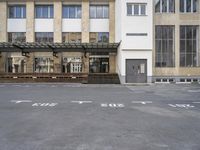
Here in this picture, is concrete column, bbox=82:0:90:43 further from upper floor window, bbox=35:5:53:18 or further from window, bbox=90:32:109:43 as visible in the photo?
upper floor window, bbox=35:5:53:18

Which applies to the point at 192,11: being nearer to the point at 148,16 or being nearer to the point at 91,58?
the point at 148,16

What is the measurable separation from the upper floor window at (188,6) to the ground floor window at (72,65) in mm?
15075

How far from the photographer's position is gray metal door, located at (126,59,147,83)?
34812 mm

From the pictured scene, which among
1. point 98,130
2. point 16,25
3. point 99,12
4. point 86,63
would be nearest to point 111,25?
point 99,12

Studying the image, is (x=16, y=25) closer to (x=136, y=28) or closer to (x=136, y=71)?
(x=136, y=28)

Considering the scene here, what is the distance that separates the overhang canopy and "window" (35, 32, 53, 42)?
223 cm

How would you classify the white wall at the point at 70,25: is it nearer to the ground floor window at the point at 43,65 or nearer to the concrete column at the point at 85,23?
the concrete column at the point at 85,23

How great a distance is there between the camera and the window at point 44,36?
4134 cm

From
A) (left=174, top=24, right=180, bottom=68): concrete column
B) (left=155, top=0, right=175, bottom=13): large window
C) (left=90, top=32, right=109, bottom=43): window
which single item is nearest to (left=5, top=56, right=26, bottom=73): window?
(left=90, top=32, right=109, bottom=43): window

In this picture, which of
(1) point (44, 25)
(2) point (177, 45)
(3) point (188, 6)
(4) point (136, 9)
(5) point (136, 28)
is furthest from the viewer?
(1) point (44, 25)

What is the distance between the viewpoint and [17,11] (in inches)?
1641

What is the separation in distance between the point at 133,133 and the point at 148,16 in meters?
28.2

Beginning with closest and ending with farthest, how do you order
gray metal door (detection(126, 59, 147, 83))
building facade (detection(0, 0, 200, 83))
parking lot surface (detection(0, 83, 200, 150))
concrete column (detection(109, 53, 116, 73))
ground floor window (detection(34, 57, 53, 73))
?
parking lot surface (detection(0, 83, 200, 150)) < building facade (detection(0, 0, 200, 83)) < gray metal door (detection(126, 59, 147, 83)) < concrete column (detection(109, 53, 116, 73)) < ground floor window (detection(34, 57, 53, 73))

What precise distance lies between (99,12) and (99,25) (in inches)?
73.2
